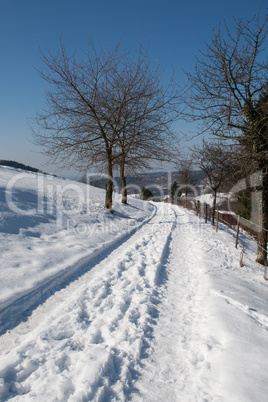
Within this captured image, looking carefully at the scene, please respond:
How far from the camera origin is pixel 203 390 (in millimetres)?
2125

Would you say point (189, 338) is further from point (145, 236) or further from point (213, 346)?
point (145, 236)

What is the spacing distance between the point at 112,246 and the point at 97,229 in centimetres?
152

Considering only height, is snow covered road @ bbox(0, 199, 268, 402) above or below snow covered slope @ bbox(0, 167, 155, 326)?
below

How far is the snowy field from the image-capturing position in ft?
6.97

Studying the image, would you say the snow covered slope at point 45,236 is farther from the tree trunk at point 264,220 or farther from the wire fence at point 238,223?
the tree trunk at point 264,220

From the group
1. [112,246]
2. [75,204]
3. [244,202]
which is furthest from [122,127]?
[244,202]

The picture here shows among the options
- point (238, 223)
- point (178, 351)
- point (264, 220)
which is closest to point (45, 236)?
point (178, 351)

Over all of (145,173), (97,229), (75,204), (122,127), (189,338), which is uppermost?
(122,127)

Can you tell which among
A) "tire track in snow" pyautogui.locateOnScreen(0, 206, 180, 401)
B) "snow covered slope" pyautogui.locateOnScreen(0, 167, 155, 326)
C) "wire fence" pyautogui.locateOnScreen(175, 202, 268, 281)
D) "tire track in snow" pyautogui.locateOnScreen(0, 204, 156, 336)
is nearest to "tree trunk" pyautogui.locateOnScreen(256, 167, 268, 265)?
"wire fence" pyautogui.locateOnScreen(175, 202, 268, 281)

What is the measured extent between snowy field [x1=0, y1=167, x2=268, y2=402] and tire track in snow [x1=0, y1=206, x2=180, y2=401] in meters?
0.01

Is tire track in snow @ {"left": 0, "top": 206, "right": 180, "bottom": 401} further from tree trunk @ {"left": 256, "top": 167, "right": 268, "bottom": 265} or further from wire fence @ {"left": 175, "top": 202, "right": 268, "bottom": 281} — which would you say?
tree trunk @ {"left": 256, "top": 167, "right": 268, "bottom": 265}

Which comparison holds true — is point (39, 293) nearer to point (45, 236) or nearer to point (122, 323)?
point (122, 323)

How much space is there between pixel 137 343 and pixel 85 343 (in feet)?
2.09

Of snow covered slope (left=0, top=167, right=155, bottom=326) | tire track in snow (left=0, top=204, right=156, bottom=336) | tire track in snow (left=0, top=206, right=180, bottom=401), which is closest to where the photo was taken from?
tire track in snow (left=0, top=206, right=180, bottom=401)
